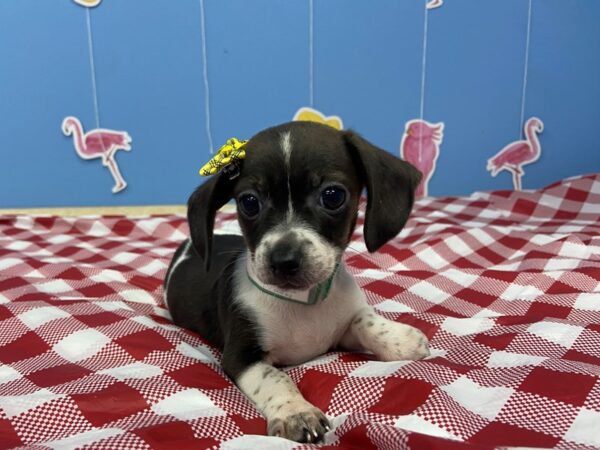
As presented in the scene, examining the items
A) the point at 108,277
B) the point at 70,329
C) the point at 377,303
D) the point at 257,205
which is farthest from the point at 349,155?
the point at 108,277

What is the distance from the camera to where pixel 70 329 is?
63.9 inches

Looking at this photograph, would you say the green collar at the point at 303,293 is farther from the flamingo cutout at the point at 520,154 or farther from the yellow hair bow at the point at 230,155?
the flamingo cutout at the point at 520,154

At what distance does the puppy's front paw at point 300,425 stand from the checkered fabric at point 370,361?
32 millimetres

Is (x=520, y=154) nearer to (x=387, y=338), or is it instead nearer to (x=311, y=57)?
(x=311, y=57)

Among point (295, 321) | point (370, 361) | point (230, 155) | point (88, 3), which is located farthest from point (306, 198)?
point (88, 3)

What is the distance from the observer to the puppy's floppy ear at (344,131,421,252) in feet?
4.53

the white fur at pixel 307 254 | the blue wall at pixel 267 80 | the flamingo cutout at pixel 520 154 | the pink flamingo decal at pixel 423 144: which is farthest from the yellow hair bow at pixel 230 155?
the flamingo cutout at pixel 520 154

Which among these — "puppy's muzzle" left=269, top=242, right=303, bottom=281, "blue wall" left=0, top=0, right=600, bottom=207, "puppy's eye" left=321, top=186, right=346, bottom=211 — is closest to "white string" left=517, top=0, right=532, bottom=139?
"blue wall" left=0, top=0, right=600, bottom=207

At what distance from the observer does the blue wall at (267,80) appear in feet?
12.9

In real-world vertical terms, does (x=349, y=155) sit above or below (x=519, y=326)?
above

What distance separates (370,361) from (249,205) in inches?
20.9

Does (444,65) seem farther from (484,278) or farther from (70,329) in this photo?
(70,329)

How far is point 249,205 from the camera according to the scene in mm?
1419

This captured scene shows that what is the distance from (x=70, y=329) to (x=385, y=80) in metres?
3.17
